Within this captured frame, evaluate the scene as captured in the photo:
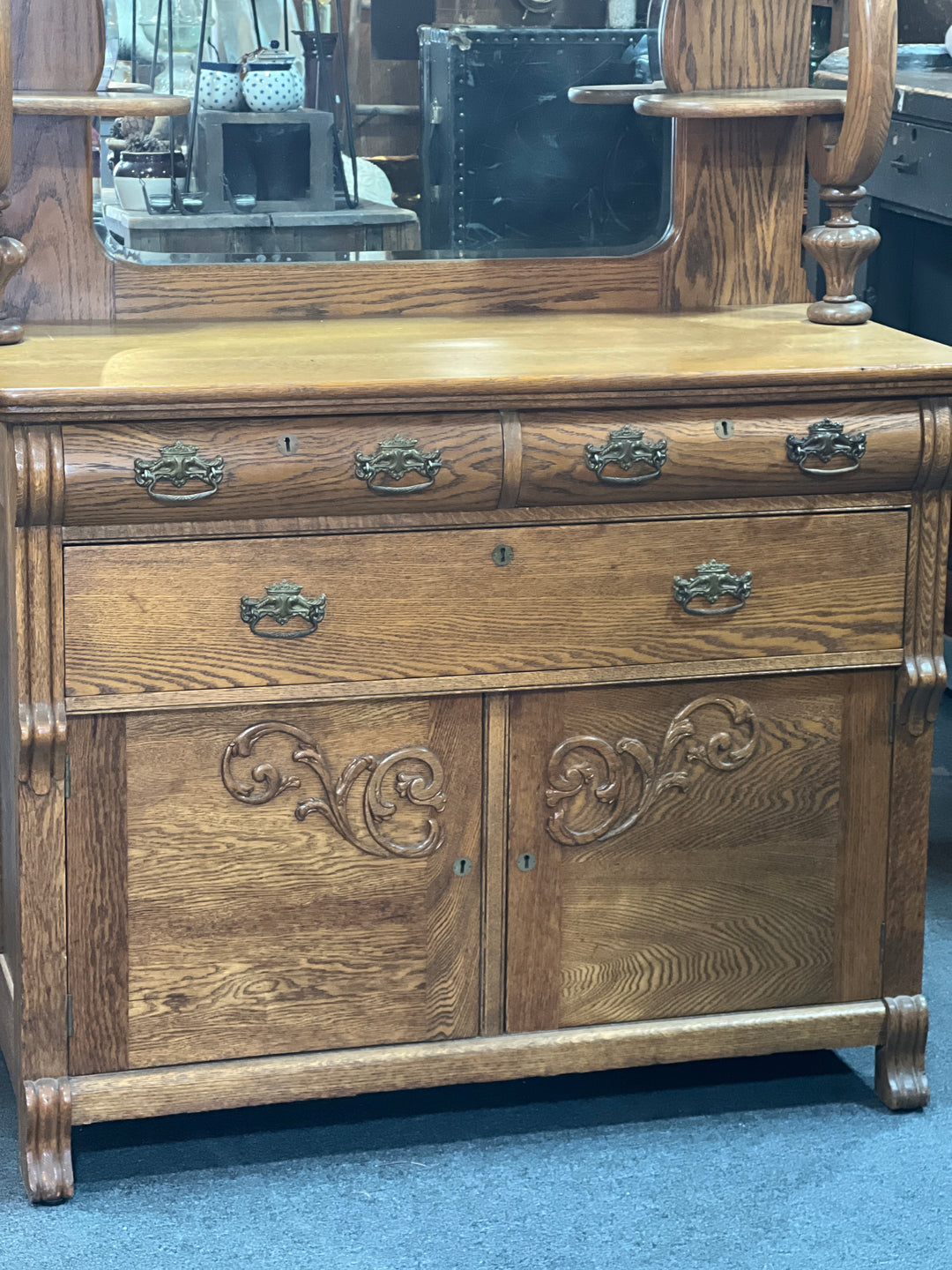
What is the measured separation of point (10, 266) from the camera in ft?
6.76

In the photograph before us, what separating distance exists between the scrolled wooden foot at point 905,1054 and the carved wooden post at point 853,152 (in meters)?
0.94

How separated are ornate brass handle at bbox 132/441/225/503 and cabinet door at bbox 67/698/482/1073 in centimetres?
27

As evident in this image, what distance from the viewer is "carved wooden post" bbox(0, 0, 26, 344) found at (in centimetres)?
190

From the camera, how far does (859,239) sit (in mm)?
2289

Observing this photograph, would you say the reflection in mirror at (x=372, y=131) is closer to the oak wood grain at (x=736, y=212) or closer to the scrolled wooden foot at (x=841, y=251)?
the oak wood grain at (x=736, y=212)

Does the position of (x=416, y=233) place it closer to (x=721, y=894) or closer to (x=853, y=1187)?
(x=721, y=894)

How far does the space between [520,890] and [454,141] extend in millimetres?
1028

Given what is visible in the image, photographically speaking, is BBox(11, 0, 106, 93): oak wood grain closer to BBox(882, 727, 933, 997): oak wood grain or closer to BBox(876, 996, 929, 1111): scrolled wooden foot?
BBox(882, 727, 933, 997): oak wood grain

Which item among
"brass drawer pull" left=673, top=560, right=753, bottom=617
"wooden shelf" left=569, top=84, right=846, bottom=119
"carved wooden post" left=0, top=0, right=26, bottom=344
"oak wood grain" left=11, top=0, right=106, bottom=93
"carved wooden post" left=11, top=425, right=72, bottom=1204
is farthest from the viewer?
"wooden shelf" left=569, top=84, right=846, bottom=119

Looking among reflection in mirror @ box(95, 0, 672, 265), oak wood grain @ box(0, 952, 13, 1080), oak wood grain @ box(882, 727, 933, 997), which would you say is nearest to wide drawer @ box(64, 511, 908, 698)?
oak wood grain @ box(882, 727, 933, 997)

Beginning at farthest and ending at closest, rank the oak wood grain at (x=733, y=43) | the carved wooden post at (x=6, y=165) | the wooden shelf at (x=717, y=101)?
1. the oak wood grain at (x=733, y=43)
2. the wooden shelf at (x=717, y=101)
3. the carved wooden post at (x=6, y=165)

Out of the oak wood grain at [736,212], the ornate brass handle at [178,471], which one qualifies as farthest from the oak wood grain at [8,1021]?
the oak wood grain at [736,212]

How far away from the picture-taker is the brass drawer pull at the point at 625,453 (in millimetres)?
1941

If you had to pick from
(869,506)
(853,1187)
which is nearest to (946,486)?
(869,506)
